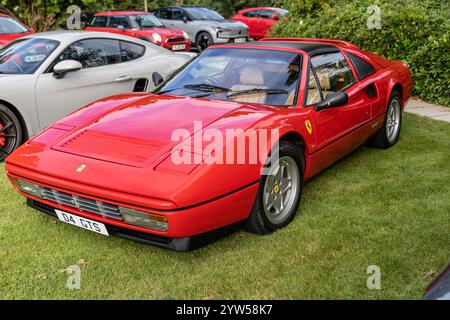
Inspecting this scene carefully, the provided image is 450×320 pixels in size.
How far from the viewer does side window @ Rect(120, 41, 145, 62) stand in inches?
246

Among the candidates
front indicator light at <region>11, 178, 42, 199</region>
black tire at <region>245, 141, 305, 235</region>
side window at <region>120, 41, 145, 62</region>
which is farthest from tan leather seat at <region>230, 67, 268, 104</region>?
side window at <region>120, 41, 145, 62</region>

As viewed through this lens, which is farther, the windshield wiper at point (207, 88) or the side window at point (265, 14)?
the side window at point (265, 14)

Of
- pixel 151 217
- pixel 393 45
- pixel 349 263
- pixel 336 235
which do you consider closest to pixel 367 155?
pixel 336 235

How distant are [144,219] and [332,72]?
96.4 inches

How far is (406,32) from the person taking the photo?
322 inches

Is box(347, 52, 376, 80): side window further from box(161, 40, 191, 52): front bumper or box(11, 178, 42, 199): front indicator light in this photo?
box(161, 40, 191, 52): front bumper

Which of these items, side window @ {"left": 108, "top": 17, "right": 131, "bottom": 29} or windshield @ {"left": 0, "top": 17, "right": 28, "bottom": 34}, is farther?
side window @ {"left": 108, "top": 17, "right": 131, "bottom": 29}

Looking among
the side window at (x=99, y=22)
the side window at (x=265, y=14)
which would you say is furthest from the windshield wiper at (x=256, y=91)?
the side window at (x=265, y=14)

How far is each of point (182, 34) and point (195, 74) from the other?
27.7 feet

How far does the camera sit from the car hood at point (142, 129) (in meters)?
3.04

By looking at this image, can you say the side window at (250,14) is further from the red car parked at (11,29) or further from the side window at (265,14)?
the red car parked at (11,29)

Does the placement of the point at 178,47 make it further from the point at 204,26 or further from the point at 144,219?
the point at 144,219

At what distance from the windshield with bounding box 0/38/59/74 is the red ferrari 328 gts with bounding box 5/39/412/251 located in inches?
72.4

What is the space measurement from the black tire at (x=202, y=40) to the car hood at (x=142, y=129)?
11.2m
